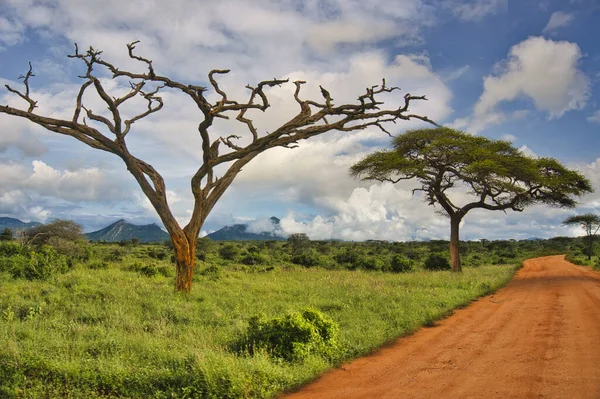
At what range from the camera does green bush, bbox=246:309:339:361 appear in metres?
7.21

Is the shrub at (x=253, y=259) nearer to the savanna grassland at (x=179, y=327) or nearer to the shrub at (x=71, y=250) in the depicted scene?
the shrub at (x=71, y=250)

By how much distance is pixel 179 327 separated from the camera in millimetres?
9094

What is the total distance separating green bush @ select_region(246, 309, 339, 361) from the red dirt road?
64 cm

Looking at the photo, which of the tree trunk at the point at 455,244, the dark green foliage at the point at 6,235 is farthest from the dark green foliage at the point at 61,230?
the tree trunk at the point at 455,244

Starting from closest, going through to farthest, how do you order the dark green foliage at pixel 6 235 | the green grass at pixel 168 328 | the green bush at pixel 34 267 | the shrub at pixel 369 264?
the green grass at pixel 168 328 → the green bush at pixel 34 267 → the shrub at pixel 369 264 → the dark green foliage at pixel 6 235

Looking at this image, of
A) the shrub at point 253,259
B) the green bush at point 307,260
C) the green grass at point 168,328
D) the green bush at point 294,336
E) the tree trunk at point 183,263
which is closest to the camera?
the green grass at point 168,328

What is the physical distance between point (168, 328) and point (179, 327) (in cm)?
35

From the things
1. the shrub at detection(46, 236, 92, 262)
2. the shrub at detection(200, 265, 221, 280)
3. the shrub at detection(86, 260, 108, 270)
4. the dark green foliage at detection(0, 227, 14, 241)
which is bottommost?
the shrub at detection(200, 265, 221, 280)

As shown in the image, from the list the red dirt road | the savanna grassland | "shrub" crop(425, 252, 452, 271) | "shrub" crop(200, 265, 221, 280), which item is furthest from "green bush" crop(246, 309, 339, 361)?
"shrub" crop(425, 252, 452, 271)

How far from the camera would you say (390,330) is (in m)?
9.06

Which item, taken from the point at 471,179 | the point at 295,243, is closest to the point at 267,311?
the point at 471,179

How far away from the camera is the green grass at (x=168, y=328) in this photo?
232 inches

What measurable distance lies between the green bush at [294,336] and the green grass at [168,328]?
11.2 inches

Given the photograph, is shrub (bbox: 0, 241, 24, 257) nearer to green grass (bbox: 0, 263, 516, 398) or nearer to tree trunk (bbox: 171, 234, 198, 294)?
green grass (bbox: 0, 263, 516, 398)
